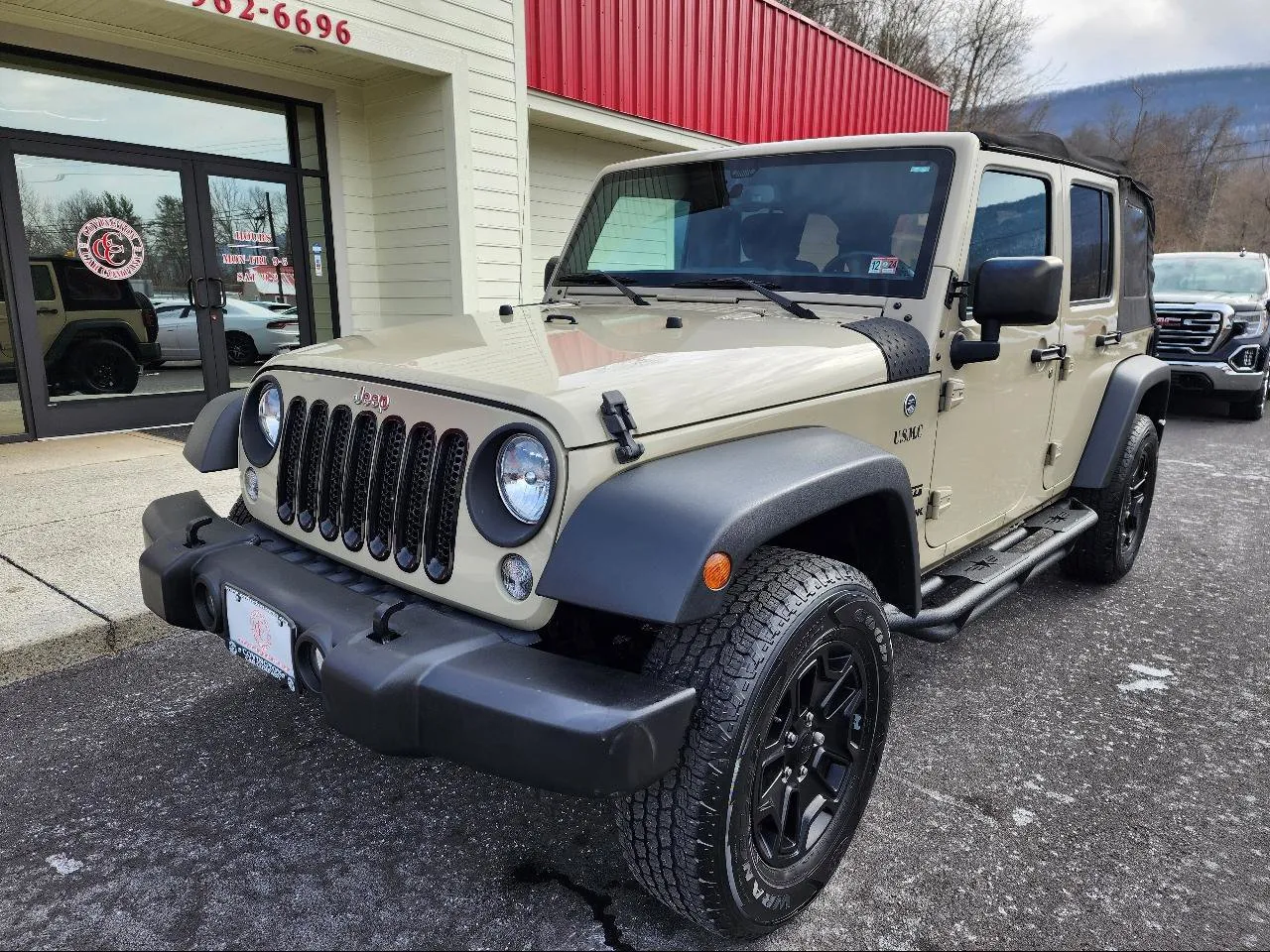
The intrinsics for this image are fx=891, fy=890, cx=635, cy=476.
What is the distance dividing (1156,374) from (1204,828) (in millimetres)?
2458

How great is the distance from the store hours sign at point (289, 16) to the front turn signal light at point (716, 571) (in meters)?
5.69

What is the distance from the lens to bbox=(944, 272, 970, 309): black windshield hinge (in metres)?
2.65

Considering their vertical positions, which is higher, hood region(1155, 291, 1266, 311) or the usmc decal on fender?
hood region(1155, 291, 1266, 311)

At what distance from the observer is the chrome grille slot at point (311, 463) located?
232cm

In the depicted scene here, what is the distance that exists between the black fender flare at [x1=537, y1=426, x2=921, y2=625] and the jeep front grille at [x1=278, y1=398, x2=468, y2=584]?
0.38 metres

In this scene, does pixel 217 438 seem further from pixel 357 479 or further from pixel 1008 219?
pixel 1008 219

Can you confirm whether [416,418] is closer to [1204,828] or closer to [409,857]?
[409,857]

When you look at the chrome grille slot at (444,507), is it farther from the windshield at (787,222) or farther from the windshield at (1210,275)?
the windshield at (1210,275)

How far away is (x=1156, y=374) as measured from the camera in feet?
13.6

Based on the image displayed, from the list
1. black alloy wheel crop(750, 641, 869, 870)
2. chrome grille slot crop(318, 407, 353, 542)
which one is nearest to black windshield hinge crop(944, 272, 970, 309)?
black alloy wheel crop(750, 641, 869, 870)

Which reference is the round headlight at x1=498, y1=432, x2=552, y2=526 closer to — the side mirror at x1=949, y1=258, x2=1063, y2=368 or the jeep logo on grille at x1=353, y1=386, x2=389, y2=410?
the jeep logo on grille at x1=353, y1=386, x2=389, y2=410

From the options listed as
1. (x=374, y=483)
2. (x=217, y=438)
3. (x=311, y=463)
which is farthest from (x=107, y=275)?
(x=374, y=483)

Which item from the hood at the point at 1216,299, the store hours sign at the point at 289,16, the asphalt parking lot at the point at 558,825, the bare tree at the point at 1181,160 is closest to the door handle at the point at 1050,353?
the asphalt parking lot at the point at 558,825

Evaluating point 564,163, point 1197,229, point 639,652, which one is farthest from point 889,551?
point 1197,229
